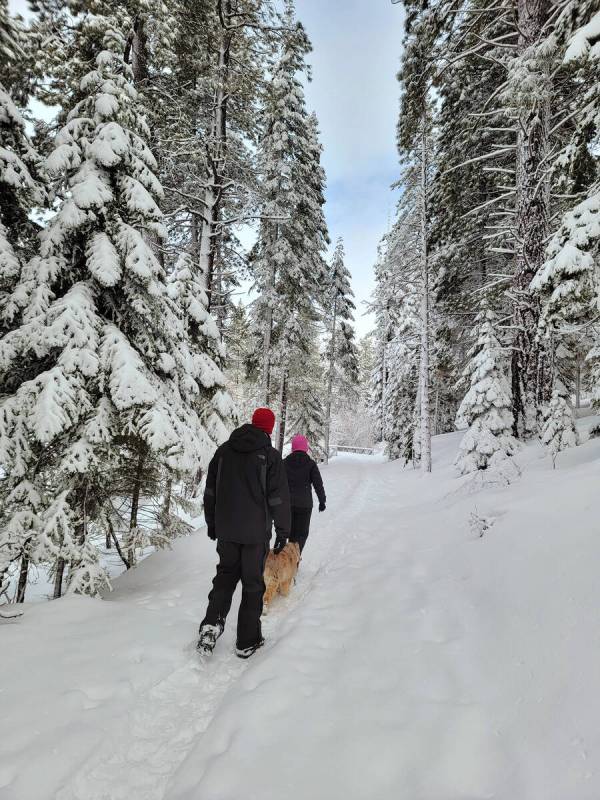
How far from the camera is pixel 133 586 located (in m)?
5.88

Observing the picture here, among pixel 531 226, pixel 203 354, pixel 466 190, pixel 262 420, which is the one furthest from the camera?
pixel 466 190

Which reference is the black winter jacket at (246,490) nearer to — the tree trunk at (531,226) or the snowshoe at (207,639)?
the snowshoe at (207,639)

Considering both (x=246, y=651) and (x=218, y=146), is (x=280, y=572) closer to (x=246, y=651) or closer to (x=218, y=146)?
(x=246, y=651)

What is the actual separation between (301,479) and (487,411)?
7.09 m

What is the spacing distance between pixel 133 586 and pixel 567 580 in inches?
223

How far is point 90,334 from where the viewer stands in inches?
193

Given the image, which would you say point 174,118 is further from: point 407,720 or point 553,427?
point 407,720

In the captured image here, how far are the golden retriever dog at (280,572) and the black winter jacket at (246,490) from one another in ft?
3.92

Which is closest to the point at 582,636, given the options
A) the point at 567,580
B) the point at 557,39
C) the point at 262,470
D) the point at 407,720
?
the point at 567,580

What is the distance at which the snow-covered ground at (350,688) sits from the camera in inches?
85.4

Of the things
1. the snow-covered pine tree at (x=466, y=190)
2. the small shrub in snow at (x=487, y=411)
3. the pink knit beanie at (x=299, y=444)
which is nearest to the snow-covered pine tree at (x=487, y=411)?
the small shrub in snow at (x=487, y=411)

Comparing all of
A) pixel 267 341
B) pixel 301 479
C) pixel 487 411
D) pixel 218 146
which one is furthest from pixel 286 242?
pixel 301 479

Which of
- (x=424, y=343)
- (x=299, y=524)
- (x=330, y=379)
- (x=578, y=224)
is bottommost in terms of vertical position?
(x=299, y=524)

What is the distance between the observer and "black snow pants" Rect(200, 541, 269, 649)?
3.86 metres
